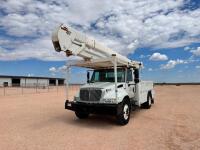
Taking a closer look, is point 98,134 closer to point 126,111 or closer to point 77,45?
point 126,111

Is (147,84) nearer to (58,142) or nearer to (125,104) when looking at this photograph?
(125,104)

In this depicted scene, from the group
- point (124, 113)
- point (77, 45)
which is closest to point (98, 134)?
point (124, 113)

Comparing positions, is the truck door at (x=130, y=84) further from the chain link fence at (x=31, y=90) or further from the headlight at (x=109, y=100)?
the chain link fence at (x=31, y=90)

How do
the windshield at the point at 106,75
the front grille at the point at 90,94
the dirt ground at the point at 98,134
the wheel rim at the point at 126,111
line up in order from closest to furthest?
the dirt ground at the point at 98,134
the front grille at the point at 90,94
the wheel rim at the point at 126,111
the windshield at the point at 106,75

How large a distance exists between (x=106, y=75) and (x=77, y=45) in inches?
107

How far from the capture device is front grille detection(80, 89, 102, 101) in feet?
30.7

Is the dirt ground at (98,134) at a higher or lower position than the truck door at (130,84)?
lower

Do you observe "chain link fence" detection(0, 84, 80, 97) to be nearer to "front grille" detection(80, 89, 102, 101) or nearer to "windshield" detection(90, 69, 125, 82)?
"windshield" detection(90, 69, 125, 82)

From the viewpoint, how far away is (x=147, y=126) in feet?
29.5

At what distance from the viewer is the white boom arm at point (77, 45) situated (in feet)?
26.4

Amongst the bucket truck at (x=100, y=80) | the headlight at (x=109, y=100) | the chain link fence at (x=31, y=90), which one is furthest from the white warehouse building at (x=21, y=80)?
the headlight at (x=109, y=100)

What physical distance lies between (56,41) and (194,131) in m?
5.73

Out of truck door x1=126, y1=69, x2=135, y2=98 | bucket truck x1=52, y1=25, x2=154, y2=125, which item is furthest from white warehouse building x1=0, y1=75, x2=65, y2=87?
truck door x1=126, y1=69, x2=135, y2=98

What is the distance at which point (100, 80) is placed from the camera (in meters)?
11.2
